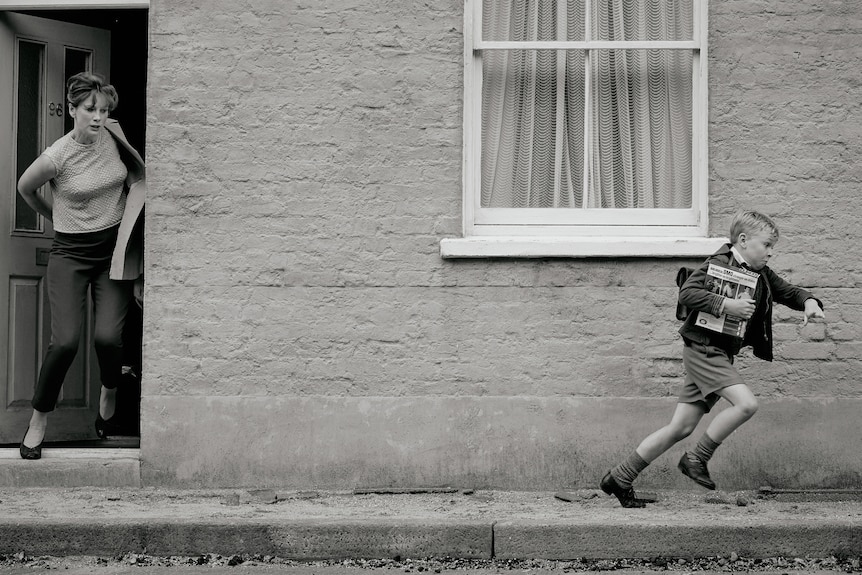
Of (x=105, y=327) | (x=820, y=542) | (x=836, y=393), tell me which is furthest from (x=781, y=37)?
(x=105, y=327)

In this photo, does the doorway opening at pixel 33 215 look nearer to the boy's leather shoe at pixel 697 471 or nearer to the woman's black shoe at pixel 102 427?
the woman's black shoe at pixel 102 427

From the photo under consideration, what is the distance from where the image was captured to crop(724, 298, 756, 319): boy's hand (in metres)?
5.75

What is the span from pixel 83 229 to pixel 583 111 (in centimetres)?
316

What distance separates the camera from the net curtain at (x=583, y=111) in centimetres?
707

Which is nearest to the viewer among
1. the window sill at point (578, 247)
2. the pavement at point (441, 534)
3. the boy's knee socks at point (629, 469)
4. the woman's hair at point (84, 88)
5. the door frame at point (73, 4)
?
the pavement at point (441, 534)

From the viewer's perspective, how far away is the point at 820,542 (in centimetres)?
562

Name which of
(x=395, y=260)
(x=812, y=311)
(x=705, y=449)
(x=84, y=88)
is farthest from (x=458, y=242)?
(x=84, y=88)

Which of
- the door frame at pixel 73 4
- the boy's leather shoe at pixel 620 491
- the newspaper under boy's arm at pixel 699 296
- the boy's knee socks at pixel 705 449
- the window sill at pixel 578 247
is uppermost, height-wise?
the door frame at pixel 73 4

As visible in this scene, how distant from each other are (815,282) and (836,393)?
66 cm

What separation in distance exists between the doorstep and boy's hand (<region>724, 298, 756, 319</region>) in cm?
357

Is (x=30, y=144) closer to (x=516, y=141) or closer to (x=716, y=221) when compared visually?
(x=516, y=141)

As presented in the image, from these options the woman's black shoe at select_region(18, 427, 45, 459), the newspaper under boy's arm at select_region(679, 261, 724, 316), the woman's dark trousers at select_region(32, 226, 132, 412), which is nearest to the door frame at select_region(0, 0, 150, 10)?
the woman's dark trousers at select_region(32, 226, 132, 412)

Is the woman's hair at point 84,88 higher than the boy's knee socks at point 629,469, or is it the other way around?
the woman's hair at point 84,88

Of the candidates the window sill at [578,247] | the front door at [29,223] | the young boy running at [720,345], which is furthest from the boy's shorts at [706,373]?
the front door at [29,223]
